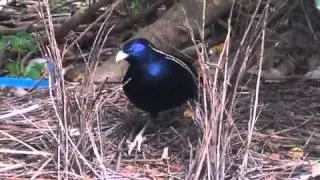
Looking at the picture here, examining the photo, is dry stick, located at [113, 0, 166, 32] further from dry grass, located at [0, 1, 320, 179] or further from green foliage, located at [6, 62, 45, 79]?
dry grass, located at [0, 1, 320, 179]

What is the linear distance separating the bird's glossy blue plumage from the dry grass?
0.15m

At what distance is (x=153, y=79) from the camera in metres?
3.36

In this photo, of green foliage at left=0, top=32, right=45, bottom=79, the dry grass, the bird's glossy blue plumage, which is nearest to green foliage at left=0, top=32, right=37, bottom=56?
green foliage at left=0, top=32, right=45, bottom=79

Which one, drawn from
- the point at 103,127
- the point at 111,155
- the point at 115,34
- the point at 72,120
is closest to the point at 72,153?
the point at 72,120

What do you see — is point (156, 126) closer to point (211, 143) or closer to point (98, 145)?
point (98, 145)

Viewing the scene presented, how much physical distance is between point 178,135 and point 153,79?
0.26 meters

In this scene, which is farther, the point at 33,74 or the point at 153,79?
the point at 33,74

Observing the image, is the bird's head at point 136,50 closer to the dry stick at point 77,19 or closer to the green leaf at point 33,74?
the green leaf at point 33,74

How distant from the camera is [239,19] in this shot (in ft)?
9.54

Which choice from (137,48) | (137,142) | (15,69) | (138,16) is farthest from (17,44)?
(137,142)

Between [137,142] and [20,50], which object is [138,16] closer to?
[20,50]

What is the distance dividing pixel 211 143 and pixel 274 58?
186cm

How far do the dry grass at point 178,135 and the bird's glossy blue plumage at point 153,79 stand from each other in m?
0.15

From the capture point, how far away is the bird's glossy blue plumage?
11.0ft
